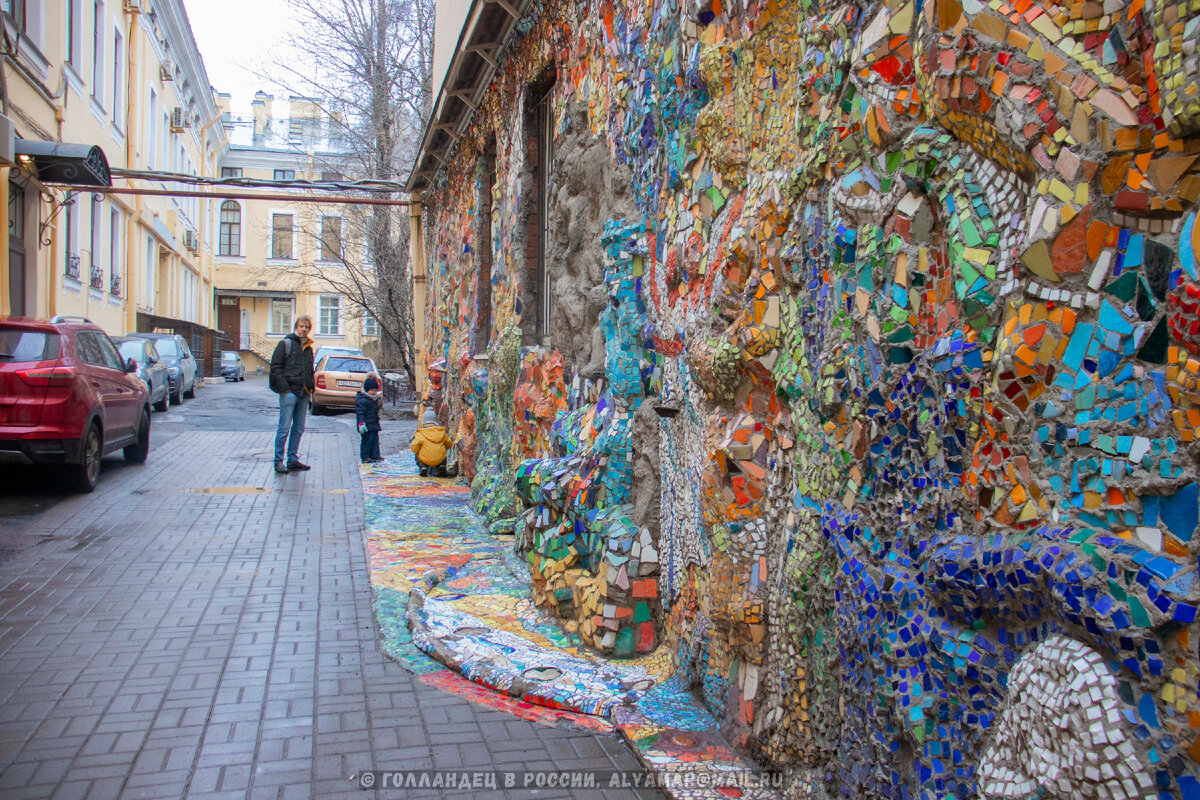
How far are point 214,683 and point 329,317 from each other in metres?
46.4

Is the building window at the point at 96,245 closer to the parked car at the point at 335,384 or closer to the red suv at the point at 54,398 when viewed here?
the parked car at the point at 335,384

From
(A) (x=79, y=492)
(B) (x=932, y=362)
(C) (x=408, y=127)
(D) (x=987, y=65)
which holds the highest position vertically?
(C) (x=408, y=127)

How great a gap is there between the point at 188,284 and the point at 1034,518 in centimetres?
3963

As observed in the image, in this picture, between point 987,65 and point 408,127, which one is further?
point 408,127

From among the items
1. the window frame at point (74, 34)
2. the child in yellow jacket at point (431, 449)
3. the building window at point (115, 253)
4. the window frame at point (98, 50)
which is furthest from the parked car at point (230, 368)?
the child in yellow jacket at point (431, 449)

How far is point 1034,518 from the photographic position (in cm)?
201

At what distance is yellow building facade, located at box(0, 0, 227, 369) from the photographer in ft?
47.4

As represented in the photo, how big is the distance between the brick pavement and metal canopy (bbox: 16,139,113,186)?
25.3ft

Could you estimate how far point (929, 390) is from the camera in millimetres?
2385

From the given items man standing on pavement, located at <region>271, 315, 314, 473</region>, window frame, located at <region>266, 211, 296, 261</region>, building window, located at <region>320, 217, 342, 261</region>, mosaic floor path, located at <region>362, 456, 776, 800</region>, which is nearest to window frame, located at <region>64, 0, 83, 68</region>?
building window, located at <region>320, 217, 342, 261</region>

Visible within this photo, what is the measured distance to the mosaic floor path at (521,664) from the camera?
3424 millimetres

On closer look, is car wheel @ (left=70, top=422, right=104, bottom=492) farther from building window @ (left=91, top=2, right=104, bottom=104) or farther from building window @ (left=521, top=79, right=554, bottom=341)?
building window @ (left=91, top=2, right=104, bottom=104)

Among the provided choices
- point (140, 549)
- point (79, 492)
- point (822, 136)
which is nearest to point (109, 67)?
point (79, 492)

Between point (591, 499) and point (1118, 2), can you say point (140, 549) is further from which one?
point (1118, 2)
